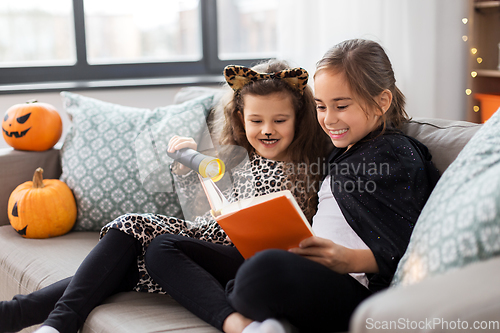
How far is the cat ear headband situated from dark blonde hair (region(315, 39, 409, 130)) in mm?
127

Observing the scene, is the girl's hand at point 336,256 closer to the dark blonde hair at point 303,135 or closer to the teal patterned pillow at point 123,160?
the dark blonde hair at point 303,135

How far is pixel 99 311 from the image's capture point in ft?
3.27

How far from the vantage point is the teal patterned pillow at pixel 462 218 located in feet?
1.87

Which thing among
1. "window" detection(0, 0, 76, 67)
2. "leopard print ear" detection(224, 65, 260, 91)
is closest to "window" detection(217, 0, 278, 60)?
"window" detection(0, 0, 76, 67)

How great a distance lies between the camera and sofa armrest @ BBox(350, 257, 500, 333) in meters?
0.47

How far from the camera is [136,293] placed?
43.3 inches

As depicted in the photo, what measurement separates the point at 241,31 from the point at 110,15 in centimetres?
82

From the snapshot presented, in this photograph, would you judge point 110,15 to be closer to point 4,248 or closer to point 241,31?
point 241,31

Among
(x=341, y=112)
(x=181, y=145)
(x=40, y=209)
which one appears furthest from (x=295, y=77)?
(x=40, y=209)

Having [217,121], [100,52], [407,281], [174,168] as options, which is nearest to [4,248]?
[174,168]

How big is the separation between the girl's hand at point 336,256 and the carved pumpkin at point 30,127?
3.64 feet

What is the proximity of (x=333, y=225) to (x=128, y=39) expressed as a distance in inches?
81.2

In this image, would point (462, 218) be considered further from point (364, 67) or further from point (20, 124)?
point (20, 124)

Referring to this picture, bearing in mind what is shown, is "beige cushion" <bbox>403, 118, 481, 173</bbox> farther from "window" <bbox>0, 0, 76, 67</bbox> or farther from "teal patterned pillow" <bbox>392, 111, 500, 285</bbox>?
"window" <bbox>0, 0, 76, 67</bbox>
